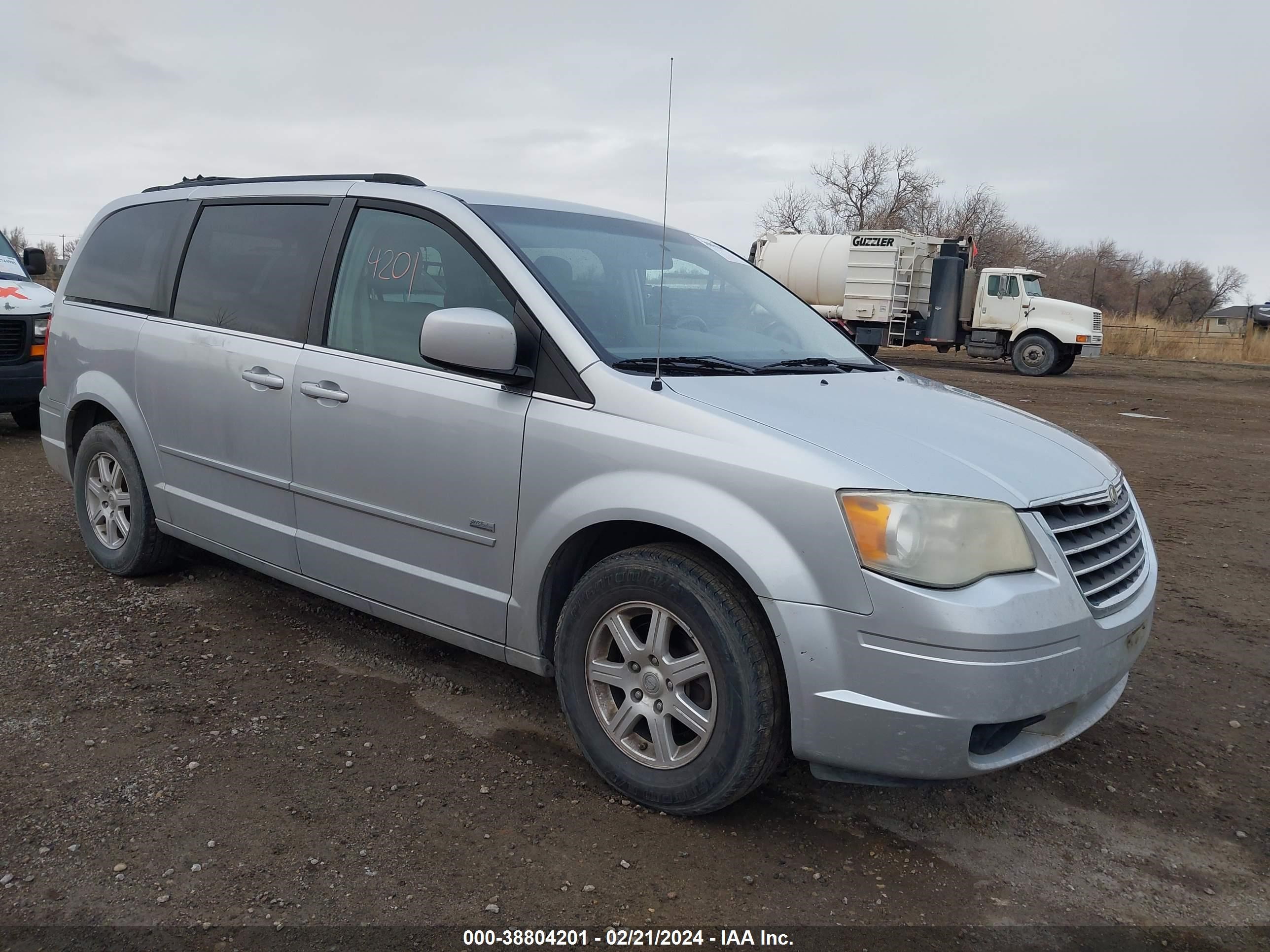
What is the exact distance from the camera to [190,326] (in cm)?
420

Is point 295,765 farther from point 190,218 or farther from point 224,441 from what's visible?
point 190,218

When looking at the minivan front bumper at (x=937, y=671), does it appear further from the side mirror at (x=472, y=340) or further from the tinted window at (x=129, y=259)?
the tinted window at (x=129, y=259)

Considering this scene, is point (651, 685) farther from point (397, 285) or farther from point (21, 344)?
point (21, 344)

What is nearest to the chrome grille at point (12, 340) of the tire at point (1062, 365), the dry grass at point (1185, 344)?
the tire at point (1062, 365)

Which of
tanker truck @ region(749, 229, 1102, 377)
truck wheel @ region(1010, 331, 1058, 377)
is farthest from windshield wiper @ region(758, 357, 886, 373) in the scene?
truck wheel @ region(1010, 331, 1058, 377)

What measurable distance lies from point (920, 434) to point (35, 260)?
10.2 meters

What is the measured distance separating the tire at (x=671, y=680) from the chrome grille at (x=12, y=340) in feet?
25.4

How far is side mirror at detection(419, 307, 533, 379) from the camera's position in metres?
2.96

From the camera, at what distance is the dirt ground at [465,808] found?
97.0 inches

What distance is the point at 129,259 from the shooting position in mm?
4719

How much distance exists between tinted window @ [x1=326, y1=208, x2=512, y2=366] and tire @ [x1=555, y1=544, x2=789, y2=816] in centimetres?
105

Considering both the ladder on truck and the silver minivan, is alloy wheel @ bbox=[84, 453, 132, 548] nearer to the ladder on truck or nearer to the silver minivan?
the silver minivan

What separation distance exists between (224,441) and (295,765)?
4.92 feet

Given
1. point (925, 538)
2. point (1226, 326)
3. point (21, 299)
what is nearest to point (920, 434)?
point (925, 538)
